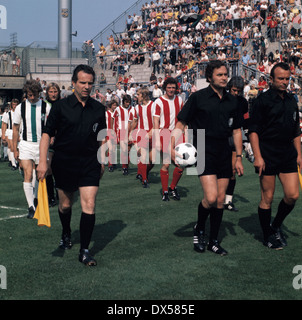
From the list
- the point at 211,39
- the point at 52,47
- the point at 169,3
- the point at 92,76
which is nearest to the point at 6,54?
the point at 52,47

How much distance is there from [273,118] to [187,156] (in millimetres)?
1014

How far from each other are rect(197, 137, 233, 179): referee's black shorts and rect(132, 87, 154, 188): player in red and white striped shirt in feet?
15.9

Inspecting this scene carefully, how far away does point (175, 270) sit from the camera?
4.63 metres

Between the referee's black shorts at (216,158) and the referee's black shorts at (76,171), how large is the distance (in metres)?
1.13

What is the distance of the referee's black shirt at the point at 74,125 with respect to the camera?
4840 millimetres

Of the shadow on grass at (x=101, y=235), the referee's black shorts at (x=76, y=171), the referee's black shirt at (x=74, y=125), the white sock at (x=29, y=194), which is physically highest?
the referee's black shirt at (x=74, y=125)

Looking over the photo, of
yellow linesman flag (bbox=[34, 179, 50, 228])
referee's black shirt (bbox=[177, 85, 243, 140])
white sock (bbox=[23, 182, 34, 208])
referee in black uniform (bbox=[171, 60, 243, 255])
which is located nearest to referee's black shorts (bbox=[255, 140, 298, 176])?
referee in black uniform (bbox=[171, 60, 243, 255])

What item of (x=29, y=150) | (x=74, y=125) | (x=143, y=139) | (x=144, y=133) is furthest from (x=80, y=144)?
(x=144, y=133)

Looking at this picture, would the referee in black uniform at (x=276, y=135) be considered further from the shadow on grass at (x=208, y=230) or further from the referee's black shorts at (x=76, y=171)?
the referee's black shorts at (x=76, y=171)

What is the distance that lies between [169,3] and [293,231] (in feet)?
79.7

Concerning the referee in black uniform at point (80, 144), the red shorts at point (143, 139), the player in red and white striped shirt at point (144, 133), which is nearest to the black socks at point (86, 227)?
the referee in black uniform at point (80, 144)

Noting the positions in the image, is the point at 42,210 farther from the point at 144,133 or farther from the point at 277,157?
the point at 144,133

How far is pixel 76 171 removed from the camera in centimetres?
492
